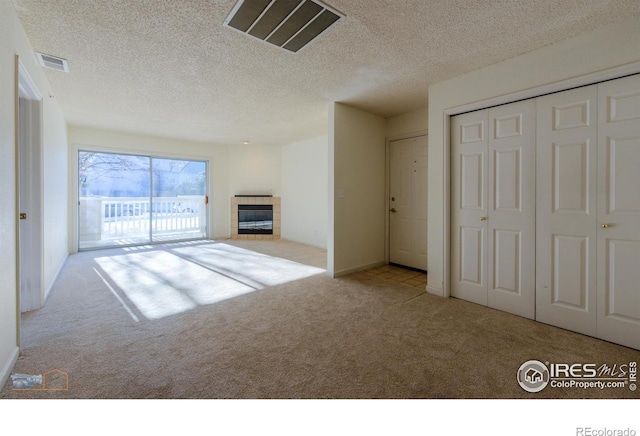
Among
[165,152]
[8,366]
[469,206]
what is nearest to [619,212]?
[469,206]

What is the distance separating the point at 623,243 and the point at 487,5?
1.96 m

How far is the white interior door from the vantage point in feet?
13.4

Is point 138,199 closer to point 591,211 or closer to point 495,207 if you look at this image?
point 495,207

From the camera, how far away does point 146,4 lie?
1883mm

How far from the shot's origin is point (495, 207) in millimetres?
2736

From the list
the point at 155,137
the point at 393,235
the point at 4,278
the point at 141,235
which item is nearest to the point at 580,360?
the point at 393,235

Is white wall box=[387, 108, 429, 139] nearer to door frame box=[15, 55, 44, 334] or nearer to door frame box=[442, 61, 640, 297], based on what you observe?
door frame box=[442, 61, 640, 297]

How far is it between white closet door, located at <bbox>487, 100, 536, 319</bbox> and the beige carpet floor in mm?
212

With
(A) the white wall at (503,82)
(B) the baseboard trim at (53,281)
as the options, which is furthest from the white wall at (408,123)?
(B) the baseboard trim at (53,281)

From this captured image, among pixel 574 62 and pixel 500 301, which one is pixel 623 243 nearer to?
pixel 500 301

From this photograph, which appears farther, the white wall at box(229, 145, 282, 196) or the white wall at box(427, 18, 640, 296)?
the white wall at box(229, 145, 282, 196)

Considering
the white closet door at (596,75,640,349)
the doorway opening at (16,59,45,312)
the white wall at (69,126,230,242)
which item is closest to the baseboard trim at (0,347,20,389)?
the doorway opening at (16,59,45,312)

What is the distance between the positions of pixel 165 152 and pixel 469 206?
6.16 m

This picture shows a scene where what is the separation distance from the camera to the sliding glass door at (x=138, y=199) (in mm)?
5859
